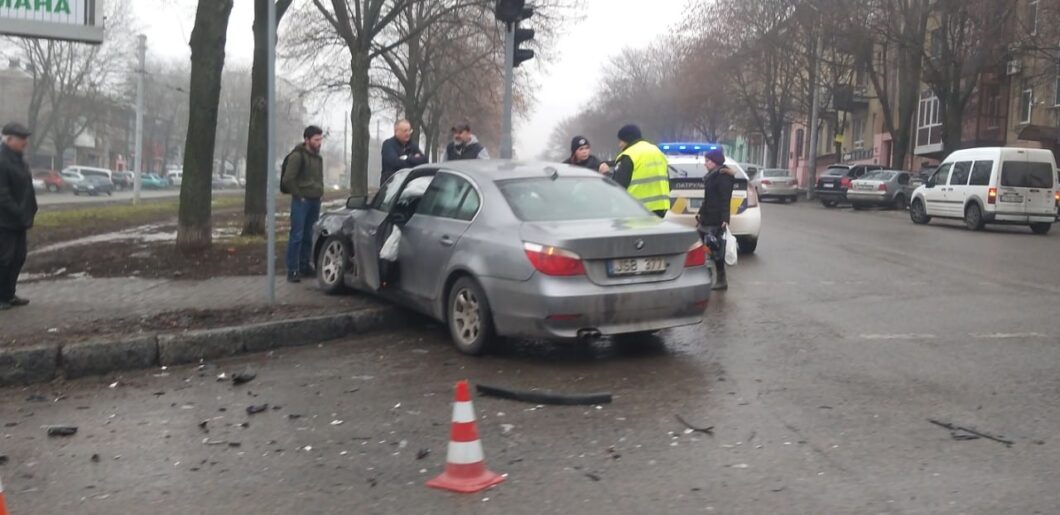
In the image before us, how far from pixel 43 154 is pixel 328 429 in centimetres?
8687

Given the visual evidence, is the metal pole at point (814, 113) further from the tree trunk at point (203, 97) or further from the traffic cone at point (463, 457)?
the traffic cone at point (463, 457)

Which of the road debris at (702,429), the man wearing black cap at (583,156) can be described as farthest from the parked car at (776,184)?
the road debris at (702,429)

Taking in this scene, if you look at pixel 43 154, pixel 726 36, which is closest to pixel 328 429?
pixel 726 36

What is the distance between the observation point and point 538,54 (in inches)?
1324

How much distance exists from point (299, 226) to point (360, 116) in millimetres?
16627

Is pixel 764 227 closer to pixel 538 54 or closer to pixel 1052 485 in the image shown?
pixel 538 54

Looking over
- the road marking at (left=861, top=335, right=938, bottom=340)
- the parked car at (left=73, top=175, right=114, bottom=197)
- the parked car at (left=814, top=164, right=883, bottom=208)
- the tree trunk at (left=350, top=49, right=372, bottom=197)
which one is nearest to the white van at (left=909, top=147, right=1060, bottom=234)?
the parked car at (left=814, top=164, right=883, bottom=208)

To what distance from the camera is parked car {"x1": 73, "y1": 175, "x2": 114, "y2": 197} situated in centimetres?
5630

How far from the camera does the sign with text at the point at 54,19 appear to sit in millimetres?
9719

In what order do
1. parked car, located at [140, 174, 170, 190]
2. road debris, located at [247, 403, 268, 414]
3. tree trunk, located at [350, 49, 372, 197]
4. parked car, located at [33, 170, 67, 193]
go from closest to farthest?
road debris, located at [247, 403, 268, 414] → tree trunk, located at [350, 49, 372, 197] → parked car, located at [33, 170, 67, 193] → parked car, located at [140, 174, 170, 190]

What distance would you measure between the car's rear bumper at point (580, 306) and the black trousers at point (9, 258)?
14.3 feet

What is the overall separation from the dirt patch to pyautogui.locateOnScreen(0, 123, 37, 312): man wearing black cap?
105cm

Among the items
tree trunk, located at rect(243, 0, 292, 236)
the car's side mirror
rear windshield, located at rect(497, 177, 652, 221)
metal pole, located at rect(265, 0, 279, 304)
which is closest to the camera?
rear windshield, located at rect(497, 177, 652, 221)

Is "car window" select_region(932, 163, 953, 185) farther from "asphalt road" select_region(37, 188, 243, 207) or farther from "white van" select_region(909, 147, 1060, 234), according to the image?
"asphalt road" select_region(37, 188, 243, 207)
